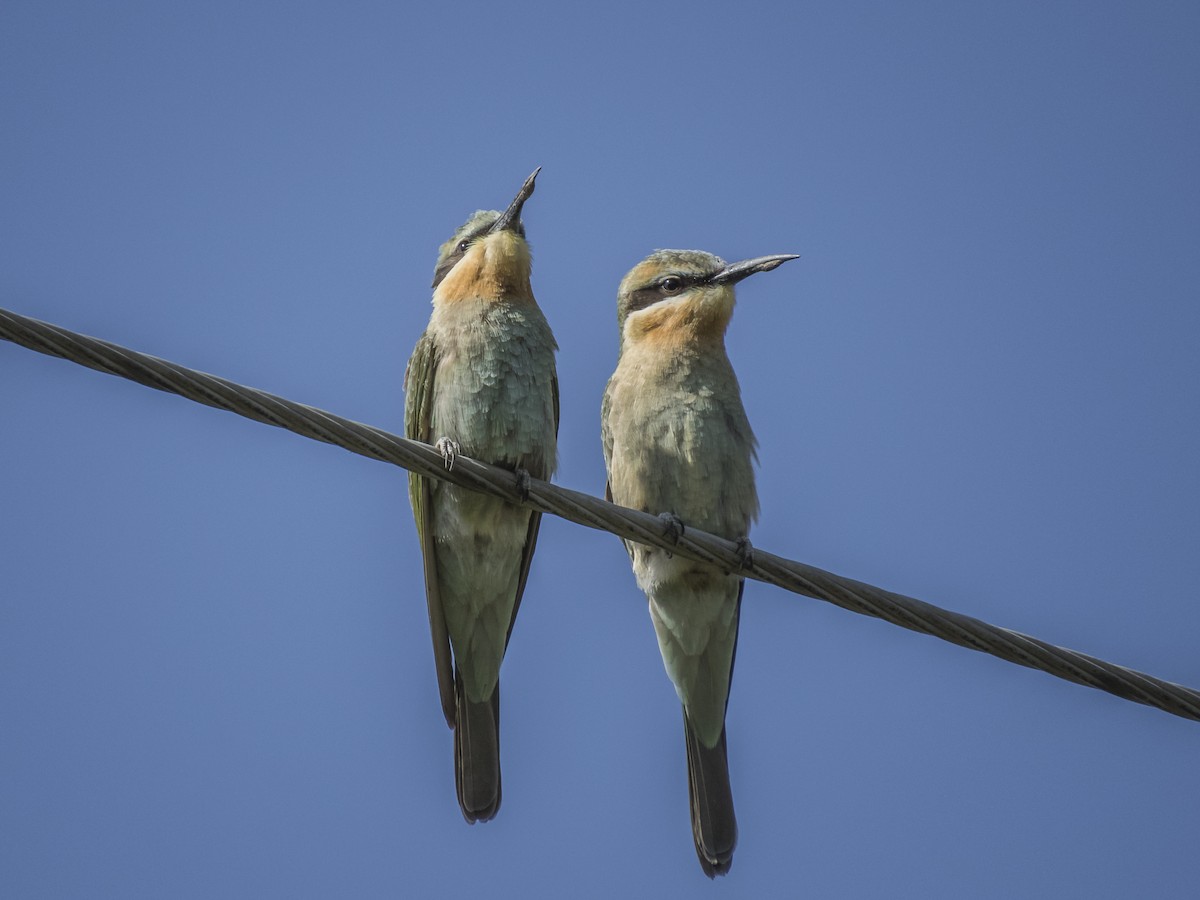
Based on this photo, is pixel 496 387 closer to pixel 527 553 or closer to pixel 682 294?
pixel 527 553

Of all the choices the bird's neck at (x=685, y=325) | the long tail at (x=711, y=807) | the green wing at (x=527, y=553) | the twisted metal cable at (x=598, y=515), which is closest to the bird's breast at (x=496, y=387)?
the green wing at (x=527, y=553)

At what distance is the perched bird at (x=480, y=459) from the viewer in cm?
552

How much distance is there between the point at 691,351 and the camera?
6.04 metres

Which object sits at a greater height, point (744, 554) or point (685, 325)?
point (685, 325)

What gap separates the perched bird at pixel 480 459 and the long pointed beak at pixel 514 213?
12 cm

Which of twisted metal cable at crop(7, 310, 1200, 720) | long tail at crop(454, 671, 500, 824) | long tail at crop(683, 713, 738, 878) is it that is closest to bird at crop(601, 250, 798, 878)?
long tail at crop(683, 713, 738, 878)

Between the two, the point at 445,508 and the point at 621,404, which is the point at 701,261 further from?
the point at 445,508

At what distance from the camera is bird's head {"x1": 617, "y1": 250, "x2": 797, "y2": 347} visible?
6.12m

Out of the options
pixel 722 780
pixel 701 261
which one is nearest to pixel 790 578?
pixel 722 780

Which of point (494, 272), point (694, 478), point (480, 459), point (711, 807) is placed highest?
point (494, 272)

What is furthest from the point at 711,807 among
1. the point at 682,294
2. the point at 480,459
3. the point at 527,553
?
the point at 682,294

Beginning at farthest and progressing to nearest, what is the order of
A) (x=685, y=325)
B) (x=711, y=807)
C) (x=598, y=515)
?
(x=685, y=325) → (x=711, y=807) → (x=598, y=515)

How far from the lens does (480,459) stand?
217 inches

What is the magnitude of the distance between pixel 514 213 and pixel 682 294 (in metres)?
0.88
